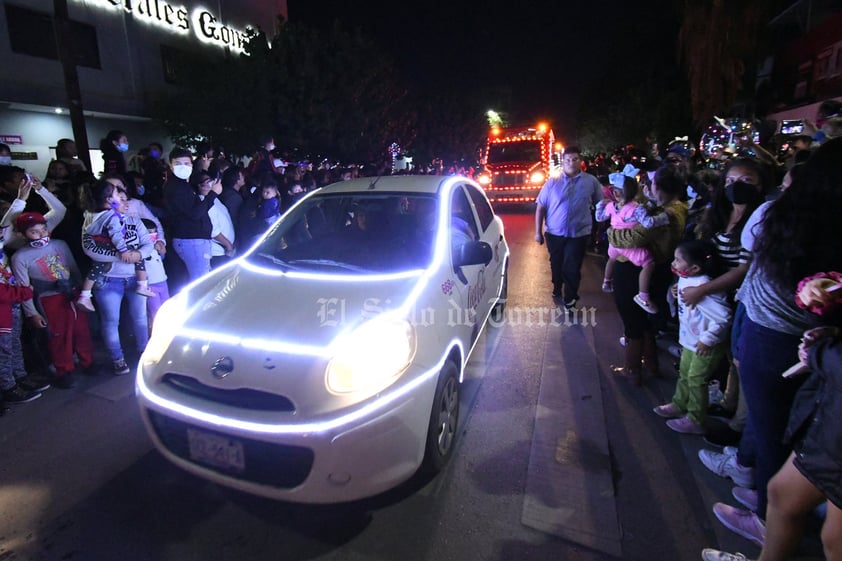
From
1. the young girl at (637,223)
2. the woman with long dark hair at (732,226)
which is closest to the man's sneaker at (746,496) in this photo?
the woman with long dark hair at (732,226)

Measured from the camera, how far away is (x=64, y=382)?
4156 millimetres

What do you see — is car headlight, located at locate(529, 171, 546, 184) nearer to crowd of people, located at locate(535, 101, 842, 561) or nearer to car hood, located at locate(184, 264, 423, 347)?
crowd of people, located at locate(535, 101, 842, 561)

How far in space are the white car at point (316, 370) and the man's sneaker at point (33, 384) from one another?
2209 mm

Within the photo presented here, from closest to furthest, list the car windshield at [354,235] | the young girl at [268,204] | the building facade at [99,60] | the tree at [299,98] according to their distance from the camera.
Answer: the car windshield at [354,235]
the young girl at [268,204]
the tree at [299,98]
the building facade at [99,60]

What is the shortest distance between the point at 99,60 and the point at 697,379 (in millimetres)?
18268

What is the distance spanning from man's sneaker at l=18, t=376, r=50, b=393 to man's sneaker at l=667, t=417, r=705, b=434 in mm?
5288

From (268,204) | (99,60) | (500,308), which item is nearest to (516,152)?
(500,308)

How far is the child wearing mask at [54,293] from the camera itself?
384 cm

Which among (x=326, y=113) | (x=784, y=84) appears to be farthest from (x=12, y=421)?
(x=784, y=84)

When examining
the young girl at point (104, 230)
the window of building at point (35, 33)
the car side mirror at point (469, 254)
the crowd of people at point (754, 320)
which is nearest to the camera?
the crowd of people at point (754, 320)

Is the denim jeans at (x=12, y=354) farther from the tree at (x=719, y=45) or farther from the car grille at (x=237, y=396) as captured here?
the tree at (x=719, y=45)

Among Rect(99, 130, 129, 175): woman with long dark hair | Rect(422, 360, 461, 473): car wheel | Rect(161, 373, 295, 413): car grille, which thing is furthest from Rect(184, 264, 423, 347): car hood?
Rect(99, 130, 129, 175): woman with long dark hair

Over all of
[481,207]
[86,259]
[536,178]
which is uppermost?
[536,178]

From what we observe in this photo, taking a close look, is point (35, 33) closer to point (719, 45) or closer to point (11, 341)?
point (11, 341)
